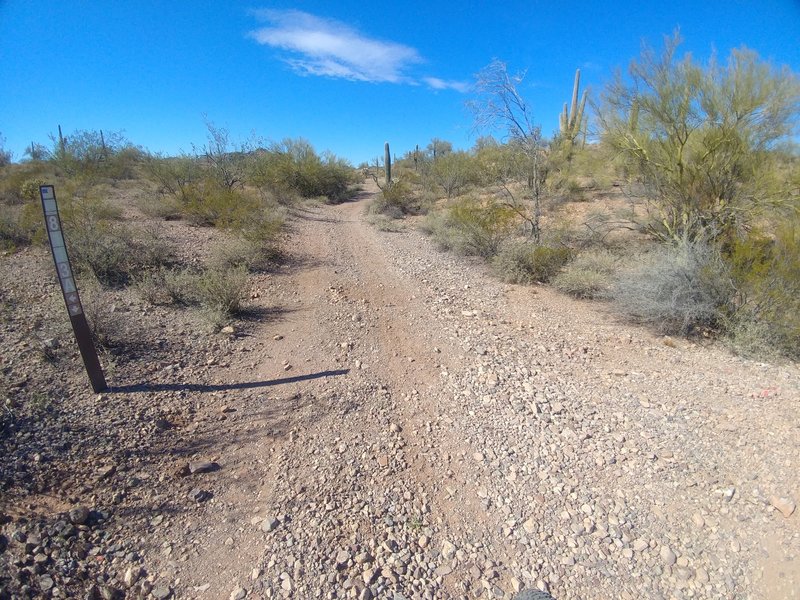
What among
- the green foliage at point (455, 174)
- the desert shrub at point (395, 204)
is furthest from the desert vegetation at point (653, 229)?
the green foliage at point (455, 174)

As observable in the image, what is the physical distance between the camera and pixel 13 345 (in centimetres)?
389

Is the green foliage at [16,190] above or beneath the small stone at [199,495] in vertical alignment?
above

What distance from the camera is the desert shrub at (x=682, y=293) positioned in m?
5.09

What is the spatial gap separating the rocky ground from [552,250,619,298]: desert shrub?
1.69 m

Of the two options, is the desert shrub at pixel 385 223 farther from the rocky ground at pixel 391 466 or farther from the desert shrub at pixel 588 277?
the rocky ground at pixel 391 466

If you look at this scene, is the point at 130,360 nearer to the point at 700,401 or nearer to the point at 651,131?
the point at 700,401

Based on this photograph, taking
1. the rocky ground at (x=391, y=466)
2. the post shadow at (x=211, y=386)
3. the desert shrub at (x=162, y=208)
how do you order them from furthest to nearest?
the desert shrub at (x=162, y=208), the post shadow at (x=211, y=386), the rocky ground at (x=391, y=466)

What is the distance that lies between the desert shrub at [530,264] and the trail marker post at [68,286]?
6398mm

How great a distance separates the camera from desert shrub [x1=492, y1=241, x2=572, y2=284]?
7.56m

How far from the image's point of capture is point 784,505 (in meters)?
2.49

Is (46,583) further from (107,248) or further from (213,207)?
(213,207)

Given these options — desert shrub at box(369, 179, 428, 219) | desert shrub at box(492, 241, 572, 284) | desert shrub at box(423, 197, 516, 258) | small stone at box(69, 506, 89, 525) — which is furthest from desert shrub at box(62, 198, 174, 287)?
desert shrub at box(369, 179, 428, 219)

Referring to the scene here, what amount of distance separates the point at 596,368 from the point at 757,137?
6324mm

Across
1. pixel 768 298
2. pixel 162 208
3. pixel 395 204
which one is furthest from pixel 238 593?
pixel 395 204
